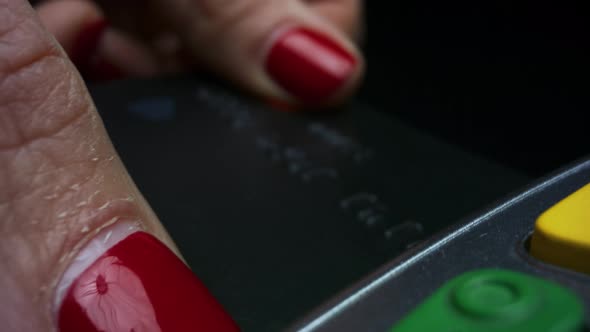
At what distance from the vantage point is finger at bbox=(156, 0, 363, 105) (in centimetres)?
47

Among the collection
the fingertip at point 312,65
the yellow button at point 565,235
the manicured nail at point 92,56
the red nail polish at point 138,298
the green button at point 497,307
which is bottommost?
the manicured nail at point 92,56

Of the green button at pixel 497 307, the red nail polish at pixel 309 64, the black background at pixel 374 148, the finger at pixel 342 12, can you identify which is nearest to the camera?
the green button at pixel 497 307

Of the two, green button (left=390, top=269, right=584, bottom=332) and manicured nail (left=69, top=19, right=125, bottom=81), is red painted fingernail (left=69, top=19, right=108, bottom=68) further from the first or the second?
green button (left=390, top=269, right=584, bottom=332)

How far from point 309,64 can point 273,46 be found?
0.05 m

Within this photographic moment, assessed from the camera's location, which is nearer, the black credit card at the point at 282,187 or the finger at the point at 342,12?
the black credit card at the point at 282,187

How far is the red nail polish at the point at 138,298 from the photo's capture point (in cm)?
25

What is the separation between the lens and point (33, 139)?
279 millimetres

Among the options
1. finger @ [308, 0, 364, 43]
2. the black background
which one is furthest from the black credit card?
finger @ [308, 0, 364, 43]

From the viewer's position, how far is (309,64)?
0.48 metres

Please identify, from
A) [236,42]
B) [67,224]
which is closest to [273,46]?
[236,42]

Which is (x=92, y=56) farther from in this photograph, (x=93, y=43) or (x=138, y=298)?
(x=138, y=298)

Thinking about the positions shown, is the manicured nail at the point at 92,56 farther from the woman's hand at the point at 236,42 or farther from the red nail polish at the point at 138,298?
the red nail polish at the point at 138,298

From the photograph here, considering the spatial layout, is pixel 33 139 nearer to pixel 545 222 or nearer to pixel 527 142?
pixel 545 222

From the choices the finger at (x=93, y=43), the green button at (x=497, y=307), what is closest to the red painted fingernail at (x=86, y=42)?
the finger at (x=93, y=43)
